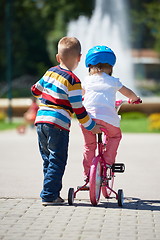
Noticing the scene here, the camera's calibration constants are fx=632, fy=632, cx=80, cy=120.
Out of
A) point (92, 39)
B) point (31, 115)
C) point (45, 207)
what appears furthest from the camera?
point (92, 39)

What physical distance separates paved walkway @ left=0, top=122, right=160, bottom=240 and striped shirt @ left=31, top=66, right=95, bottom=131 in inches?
31.0

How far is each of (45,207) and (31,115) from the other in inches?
476

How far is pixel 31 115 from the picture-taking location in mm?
17719

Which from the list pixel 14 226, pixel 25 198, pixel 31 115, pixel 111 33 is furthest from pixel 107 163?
pixel 111 33

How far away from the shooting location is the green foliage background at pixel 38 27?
51406 mm

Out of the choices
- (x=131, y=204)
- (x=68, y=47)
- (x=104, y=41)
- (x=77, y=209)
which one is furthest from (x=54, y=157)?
(x=104, y=41)

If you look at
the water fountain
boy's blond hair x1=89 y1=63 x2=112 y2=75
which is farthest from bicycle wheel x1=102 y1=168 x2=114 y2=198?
the water fountain

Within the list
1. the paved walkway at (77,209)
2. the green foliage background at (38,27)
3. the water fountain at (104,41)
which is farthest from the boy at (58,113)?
the green foliage background at (38,27)

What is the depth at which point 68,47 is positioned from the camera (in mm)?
5762

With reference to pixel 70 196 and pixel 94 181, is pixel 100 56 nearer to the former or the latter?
pixel 94 181

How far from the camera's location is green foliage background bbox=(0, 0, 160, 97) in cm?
5141

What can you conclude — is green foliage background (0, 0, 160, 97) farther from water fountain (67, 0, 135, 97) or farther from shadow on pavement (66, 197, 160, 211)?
shadow on pavement (66, 197, 160, 211)

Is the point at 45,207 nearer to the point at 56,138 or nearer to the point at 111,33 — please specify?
the point at 56,138

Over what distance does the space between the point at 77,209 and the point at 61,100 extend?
3.24 feet
